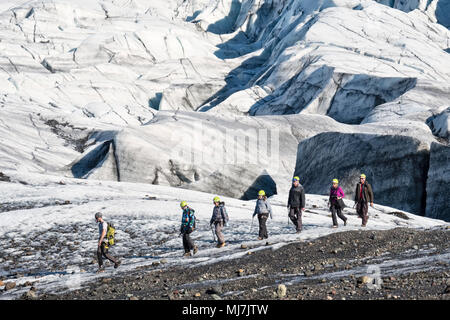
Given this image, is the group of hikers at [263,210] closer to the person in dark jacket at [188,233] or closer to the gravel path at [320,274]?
the person in dark jacket at [188,233]

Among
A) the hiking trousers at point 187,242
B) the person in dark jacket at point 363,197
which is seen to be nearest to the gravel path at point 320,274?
the hiking trousers at point 187,242

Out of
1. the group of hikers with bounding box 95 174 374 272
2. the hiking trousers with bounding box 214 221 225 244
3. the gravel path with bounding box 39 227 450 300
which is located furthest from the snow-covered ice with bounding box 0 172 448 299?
the gravel path with bounding box 39 227 450 300

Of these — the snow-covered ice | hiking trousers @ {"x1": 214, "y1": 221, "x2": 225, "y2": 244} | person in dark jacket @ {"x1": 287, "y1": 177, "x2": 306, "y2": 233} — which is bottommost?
the snow-covered ice

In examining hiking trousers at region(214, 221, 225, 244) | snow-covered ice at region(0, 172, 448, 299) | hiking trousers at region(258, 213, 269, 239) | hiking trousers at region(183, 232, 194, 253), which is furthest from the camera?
hiking trousers at region(258, 213, 269, 239)

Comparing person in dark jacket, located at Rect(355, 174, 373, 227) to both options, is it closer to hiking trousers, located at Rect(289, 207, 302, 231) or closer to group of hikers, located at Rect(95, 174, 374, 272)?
group of hikers, located at Rect(95, 174, 374, 272)

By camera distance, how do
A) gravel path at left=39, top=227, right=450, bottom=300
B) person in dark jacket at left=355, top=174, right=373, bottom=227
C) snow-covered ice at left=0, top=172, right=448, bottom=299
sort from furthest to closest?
person in dark jacket at left=355, top=174, right=373, bottom=227 < snow-covered ice at left=0, top=172, right=448, bottom=299 < gravel path at left=39, top=227, right=450, bottom=300

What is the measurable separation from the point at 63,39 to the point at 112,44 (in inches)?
515

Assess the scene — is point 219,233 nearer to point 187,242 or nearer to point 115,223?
point 187,242

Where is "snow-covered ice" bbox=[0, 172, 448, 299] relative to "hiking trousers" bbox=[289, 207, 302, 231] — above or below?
below

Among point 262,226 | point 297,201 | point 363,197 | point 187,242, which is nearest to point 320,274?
point 187,242
